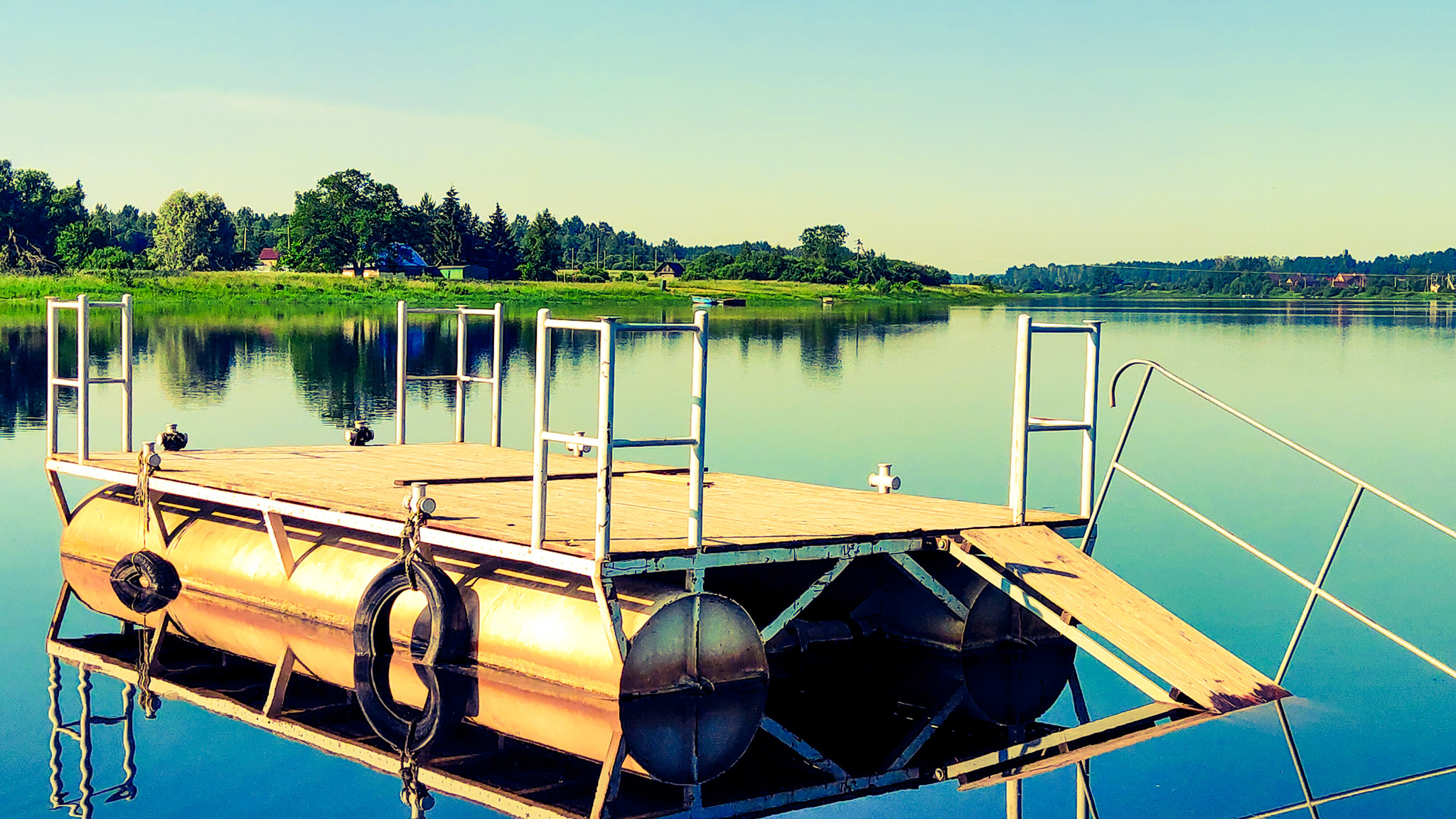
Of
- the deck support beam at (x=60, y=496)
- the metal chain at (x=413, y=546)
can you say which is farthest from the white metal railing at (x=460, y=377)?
the metal chain at (x=413, y=546)

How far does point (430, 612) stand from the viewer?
12.0 metres

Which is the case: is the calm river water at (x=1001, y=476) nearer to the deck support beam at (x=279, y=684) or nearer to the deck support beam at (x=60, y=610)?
the deck support beam at (x=60, y=610)

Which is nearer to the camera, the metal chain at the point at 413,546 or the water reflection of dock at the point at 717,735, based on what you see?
the water reflection of dock at the point at 717,735

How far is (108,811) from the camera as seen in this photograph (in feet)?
29.7

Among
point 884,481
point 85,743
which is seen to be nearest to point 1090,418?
point 884,481

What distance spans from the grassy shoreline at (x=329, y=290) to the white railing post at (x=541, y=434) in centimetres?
6734

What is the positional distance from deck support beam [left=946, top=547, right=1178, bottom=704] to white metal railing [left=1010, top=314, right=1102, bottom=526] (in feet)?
2.99

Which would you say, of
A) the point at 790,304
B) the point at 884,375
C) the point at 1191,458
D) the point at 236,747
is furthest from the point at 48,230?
the point at 236,747

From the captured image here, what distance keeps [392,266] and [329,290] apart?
87.9 ft

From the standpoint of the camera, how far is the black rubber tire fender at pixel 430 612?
1180 cm

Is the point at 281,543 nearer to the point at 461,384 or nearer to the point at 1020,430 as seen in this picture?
the point at 461,384

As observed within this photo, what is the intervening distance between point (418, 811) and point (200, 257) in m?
144

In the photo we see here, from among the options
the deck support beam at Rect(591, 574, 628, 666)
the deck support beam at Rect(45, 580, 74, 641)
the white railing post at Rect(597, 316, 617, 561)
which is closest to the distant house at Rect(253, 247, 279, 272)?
the deck support beam at Rect(45, 580, 74, 641)

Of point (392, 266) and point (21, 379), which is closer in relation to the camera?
point (21, 379)
